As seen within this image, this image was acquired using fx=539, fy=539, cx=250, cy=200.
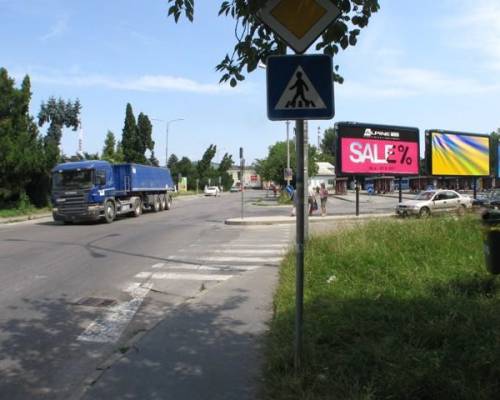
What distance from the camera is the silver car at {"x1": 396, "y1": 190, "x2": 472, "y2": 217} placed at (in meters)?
25.5

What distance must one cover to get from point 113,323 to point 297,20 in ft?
14.9

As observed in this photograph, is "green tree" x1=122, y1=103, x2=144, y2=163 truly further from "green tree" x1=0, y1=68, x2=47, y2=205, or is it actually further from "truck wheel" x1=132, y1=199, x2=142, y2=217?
"truck wheel" x1=132, y1=199, x2=142, y2=217

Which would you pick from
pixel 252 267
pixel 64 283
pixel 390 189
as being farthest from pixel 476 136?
pixel 390 189

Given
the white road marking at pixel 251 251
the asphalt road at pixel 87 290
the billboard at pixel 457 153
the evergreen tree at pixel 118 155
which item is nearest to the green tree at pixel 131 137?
the evergreen tree at pixel 118 155

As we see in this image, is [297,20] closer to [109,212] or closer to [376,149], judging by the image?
[109,212]

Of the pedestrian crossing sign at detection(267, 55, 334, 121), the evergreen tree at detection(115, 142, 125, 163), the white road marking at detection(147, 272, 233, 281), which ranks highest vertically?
the evergreen tree at detection(115, 142, 125, 163)

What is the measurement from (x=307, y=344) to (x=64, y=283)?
6.02 meters

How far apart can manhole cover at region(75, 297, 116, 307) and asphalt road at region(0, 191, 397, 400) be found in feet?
0.05

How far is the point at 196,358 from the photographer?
5066 millimetres

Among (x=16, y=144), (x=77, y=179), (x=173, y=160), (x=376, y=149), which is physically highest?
(x=173, y=160)

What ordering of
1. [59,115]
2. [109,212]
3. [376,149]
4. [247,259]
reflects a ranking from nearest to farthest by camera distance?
[247,259], [109,212], [376,149], [59,115]

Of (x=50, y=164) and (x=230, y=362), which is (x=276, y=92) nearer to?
(x=230, y=362)

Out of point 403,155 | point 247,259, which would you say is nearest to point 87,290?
point 247,259

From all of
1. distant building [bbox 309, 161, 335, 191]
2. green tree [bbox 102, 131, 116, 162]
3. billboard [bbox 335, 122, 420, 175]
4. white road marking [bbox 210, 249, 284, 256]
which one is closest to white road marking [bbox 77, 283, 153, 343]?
white road marking [bbox 210, 249, 284, 256]
